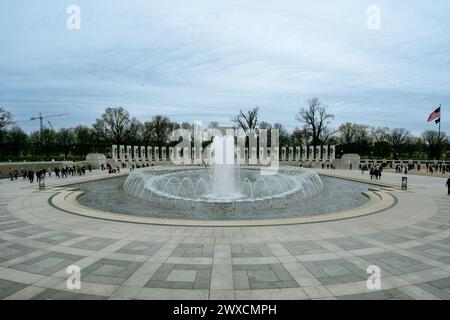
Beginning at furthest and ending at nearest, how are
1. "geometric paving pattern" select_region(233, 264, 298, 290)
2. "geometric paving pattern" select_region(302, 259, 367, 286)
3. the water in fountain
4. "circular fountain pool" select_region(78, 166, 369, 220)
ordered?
1. the water in fountain
2. "circular fountain pool" select_region(78, 166, 369, 220)
3. "geometric paving pattern" select_region(302, 259, 367, 286)
4. "geometric paving pattern" select_region(233, 264, 298, 290)

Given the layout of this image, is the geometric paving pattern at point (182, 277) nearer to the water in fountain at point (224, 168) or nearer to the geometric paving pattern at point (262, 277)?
the geometric paving pattern at point (262, 277)

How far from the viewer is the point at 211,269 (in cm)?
758

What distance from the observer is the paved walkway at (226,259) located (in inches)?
252

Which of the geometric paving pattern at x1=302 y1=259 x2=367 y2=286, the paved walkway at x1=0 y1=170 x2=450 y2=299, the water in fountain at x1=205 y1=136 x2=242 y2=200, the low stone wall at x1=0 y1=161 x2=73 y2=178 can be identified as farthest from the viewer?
the low stone wall at x1=0 y1=161 x2=73 y2=178

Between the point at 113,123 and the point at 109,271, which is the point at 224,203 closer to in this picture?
the point at 109,271

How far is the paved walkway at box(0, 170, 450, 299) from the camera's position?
6.40m

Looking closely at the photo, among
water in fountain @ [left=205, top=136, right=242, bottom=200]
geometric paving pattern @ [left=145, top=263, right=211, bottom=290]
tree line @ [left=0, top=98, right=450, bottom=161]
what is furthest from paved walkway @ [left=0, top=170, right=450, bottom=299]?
tree line @ [left=0, top=98, right=450, bottom=161]

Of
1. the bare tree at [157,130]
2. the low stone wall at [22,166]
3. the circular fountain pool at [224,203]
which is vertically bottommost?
the circular fountain pool at [224,203]

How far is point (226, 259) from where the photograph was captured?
8336 millimetres

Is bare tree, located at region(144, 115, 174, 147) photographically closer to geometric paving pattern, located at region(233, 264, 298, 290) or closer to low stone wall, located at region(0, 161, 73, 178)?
low stone wall, located at region(0, 161, 73, 178)

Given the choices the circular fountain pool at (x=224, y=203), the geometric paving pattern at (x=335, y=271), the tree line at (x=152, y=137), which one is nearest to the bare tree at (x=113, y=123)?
the tree line at (x=152, y=137)
